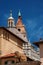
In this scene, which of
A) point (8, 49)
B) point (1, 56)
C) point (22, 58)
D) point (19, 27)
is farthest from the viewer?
point (19, 27)

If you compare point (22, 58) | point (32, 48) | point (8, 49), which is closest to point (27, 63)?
point (22, 58)

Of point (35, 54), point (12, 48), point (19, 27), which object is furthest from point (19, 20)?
point (12, 48)

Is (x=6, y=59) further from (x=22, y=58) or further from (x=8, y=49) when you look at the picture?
(x=8, y=49)

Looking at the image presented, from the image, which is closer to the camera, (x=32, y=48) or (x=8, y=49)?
(x=8, y=49)

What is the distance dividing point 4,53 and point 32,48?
24764mm

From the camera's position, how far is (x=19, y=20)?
449ft

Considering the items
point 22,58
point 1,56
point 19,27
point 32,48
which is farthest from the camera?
point 19,27

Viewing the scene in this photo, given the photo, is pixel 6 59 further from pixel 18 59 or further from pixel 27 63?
pixel 27 63

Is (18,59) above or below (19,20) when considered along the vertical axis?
below

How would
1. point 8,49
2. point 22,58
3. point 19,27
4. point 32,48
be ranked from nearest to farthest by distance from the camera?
1. point 22,58
2. point 8,49
3. point 32,48
4. point 19,27

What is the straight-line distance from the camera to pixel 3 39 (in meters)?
67.2

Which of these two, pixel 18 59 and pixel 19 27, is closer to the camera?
pixel 18 59

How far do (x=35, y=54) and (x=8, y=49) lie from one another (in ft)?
78.7

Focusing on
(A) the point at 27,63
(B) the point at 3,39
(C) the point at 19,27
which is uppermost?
(C) the point at 19,27
